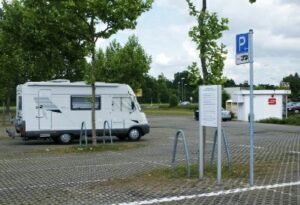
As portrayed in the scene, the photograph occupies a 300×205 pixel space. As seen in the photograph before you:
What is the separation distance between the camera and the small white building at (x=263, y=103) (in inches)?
1877

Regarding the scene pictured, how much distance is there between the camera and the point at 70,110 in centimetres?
2295

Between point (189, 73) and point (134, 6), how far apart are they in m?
7.01

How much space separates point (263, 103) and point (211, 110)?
3841cm

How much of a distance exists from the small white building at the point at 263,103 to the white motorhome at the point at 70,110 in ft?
83.3

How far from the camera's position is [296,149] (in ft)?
59.4

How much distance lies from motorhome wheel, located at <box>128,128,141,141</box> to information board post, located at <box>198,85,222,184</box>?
41.6ft

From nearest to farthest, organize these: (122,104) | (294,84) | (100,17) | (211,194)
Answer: (211,194)
(100,17)
(122,104)
(294,84)

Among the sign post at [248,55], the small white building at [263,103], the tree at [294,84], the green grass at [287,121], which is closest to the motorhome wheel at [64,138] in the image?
the sign post at [248,55]

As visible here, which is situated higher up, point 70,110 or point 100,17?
point 100,17

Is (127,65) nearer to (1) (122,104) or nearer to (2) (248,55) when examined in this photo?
(1) (122,104)

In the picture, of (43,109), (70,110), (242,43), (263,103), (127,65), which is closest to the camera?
(242,43)

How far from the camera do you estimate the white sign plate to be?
34.4ft

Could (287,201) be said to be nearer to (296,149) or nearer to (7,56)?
(296,149)

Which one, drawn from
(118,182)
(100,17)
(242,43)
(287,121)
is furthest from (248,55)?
(287,121)
